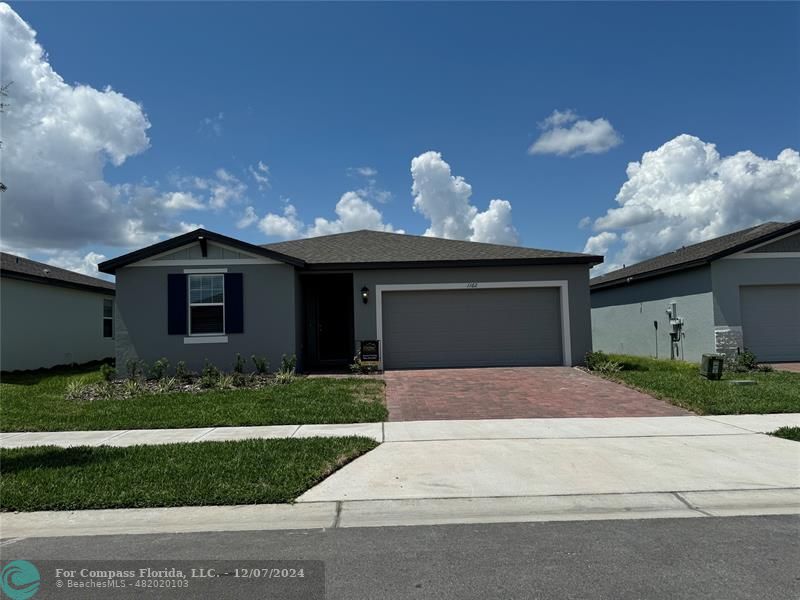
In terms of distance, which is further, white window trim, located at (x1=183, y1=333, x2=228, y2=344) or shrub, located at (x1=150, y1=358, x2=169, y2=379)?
white window trim, located at (x1=183, y1=333, x2=228, y2=344)

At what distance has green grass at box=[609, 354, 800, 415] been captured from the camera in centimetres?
977

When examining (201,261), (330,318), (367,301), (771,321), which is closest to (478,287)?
(367,301)

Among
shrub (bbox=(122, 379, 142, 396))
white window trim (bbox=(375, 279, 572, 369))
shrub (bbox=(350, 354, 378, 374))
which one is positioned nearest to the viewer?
shrub (bbox=(122, 379, 142, 396))

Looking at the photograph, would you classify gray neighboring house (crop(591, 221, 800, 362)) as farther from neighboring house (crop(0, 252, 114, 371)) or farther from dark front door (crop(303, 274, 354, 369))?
neighboring house (crop(0, 252, 114, 371))

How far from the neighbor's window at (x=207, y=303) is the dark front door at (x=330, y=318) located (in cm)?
344

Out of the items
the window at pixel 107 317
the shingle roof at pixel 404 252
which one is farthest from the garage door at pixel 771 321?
the window at pixel 107 317

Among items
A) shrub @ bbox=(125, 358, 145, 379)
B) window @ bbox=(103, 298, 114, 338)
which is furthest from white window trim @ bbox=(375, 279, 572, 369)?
window @ bbox=(103, 298, 114, 338)

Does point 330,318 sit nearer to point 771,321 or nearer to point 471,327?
point 471,327

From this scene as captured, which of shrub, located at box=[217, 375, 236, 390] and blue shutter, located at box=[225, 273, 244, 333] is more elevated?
blue shutter, located at box=[225, 273, 244, 333]

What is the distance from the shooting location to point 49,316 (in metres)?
18.5

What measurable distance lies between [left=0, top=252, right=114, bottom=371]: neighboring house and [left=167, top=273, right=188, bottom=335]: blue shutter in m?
5.43

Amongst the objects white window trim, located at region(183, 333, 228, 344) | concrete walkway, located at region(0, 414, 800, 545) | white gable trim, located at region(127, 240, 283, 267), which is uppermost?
white gable trim, located at region(127, 240, 283, 267)

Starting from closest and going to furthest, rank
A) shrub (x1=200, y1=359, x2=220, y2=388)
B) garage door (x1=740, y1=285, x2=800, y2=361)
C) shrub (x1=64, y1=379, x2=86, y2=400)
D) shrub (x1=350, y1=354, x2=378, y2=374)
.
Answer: shrub (x1=64, y1=379, x2=86, y2=400) < shrub (x1=200, y1=359, x2=220, y2=388) < shrub (x1=350, y1=354, x2=378, y2=374) < garage door (x1=740, y1=285, x2=800, y2=361)

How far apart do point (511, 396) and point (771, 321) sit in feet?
35.3
